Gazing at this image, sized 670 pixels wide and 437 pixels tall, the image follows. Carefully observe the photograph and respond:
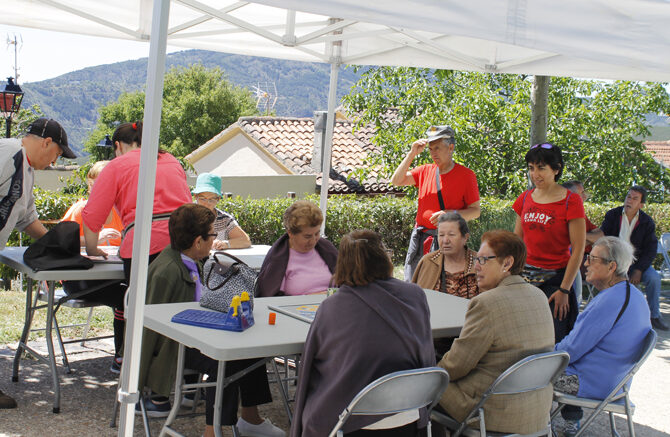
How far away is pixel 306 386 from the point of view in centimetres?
275

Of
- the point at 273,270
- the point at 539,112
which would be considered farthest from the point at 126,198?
the point at 539,112

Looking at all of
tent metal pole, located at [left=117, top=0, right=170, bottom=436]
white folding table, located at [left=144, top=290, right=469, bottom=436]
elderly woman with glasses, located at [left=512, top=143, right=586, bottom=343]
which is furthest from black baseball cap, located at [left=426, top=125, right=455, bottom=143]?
tent metal pole, located at [left=117, top=0, right=170, bottom=436]

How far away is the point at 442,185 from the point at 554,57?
138 cm

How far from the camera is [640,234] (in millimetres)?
7707

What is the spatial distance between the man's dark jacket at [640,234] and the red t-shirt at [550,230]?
3.55 m

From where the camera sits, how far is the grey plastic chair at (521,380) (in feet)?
9.45

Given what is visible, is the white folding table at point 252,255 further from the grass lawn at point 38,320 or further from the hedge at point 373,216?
the hedge at point 373,216

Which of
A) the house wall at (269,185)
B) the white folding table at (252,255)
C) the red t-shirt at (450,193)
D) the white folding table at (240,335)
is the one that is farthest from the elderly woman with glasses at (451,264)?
the house wall at (269,185)

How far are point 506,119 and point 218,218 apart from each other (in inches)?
316

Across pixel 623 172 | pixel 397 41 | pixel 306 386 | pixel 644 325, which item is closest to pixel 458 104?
pixel 623 172

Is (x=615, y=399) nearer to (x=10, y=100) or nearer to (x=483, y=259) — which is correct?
(x=483, y=259)

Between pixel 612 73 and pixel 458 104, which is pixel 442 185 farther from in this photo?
pixel 458 104

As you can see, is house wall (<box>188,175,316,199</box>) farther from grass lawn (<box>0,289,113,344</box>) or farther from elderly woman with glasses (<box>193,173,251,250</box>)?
elderly woman with glasses (<box>193,173,251,250</box>)

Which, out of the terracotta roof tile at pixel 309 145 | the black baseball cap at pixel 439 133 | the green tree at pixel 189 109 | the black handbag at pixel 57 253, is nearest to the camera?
the black handbag at pixel 57 253
